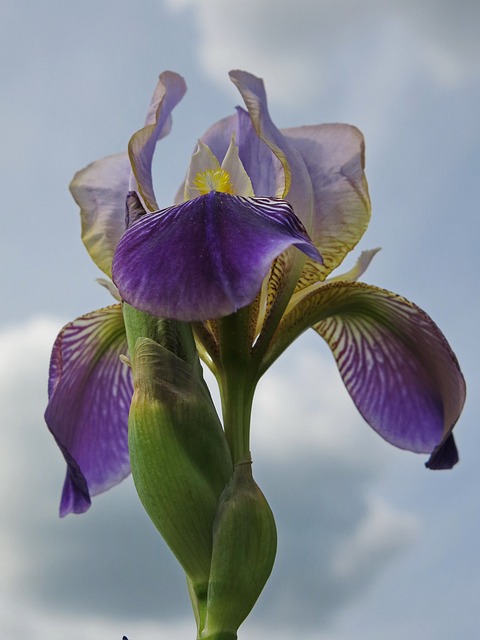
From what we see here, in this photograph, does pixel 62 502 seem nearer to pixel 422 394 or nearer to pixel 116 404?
pixel 116 404

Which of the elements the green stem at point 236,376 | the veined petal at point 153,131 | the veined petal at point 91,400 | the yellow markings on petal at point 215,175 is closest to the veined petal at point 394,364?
the green stem at point 236,376

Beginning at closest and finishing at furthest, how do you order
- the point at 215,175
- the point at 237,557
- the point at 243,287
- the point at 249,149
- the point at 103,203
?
1. the point at 243,287
2. the point at 237,557
3. the point at 215,175
4. the point at 249,149
5. the point at 103,203

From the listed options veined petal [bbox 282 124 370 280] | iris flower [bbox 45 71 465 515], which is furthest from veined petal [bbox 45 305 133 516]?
veined petal [bbox 282 124 370 280]

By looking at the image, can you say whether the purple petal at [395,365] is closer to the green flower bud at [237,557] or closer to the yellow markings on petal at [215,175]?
the yellow markings on petal at [215,175]

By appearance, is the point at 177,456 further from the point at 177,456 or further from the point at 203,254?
the point at 203,254

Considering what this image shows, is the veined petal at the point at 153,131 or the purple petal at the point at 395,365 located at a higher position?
the veined petal at the point at 153,131

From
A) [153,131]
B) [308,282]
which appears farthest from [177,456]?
[153,131]

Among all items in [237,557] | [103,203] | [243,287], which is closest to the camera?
[243,287]
